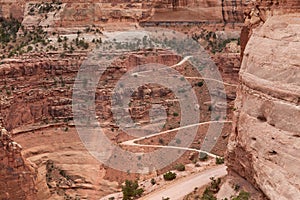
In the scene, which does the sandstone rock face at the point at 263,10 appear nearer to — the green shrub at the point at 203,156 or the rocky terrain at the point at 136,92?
the rocky terrain at the point at 136,92

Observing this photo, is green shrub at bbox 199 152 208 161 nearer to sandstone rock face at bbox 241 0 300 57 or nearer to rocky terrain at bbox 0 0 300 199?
rocky terrain at bbox 0 0 300 199

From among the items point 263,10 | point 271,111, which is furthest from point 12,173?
point 271,111

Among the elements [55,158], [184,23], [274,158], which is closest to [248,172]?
[274,158]

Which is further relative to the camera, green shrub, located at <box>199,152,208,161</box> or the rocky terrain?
green shrub, located at <box>199,152,208,161</box>

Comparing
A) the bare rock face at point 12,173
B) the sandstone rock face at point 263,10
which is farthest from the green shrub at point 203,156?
the sandstone rock face at point 263,10

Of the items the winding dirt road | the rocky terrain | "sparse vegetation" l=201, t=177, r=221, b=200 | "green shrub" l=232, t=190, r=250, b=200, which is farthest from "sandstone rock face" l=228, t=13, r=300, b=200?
the winding dirt road

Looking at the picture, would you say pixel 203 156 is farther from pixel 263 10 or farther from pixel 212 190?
pixel 263 10
